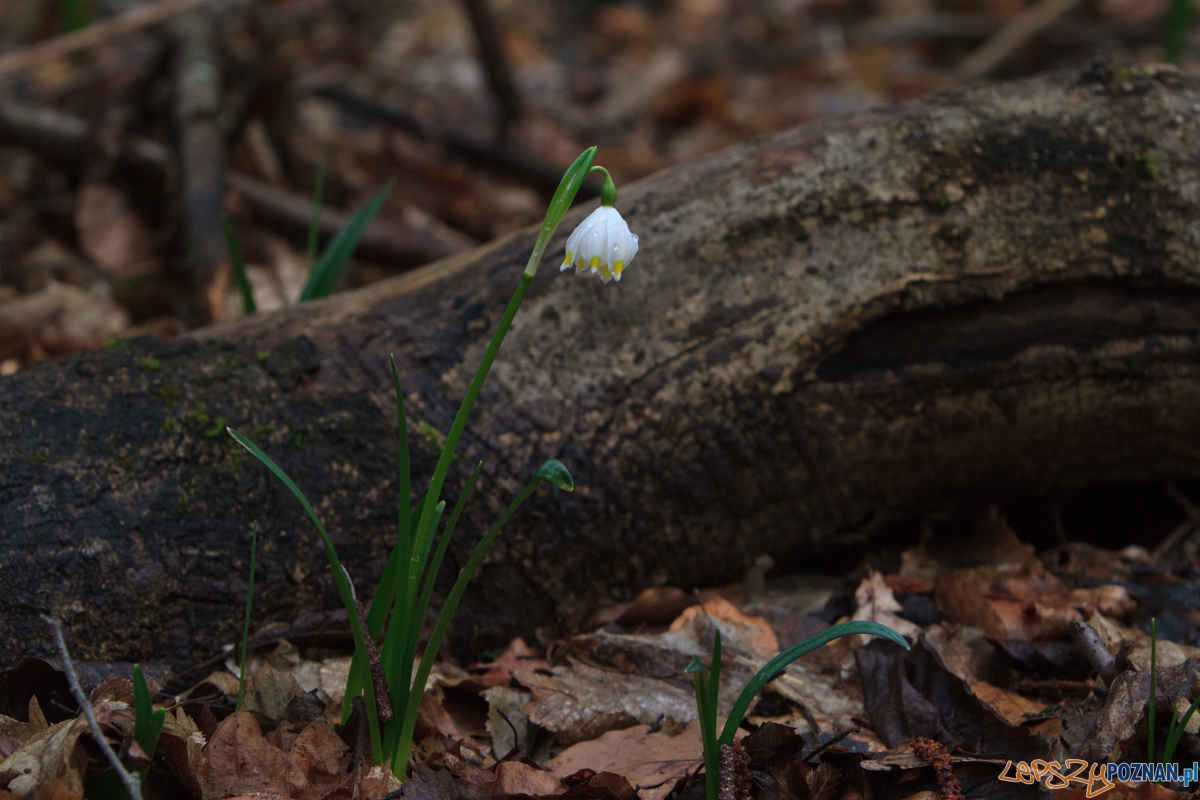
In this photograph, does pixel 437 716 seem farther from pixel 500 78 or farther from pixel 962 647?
pixel 500 78

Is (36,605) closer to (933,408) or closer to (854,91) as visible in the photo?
(933,408)

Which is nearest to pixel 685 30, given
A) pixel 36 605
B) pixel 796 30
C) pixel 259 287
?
pixel 796 30

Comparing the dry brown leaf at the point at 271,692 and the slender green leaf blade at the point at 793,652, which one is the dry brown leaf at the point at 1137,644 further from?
the dry brown leaf at the point at 271,692

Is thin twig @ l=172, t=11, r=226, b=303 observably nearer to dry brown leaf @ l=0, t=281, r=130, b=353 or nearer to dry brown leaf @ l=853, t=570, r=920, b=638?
dry brown leaf @ l=0, t=281, r=130, b=353

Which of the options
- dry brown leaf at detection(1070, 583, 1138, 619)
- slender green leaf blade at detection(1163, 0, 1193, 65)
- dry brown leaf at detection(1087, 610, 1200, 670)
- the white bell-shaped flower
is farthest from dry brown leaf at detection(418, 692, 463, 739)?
slender green leaf blade at detection(1163, 0, 1193, 65)

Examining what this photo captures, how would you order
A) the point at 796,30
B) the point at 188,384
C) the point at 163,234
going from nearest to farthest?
the point at 188,384 < the point at 163,234 < the point at 796,30

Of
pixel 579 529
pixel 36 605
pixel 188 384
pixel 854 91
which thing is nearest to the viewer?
pixel 36 605

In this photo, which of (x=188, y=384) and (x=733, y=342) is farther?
(x=733, y=342)
